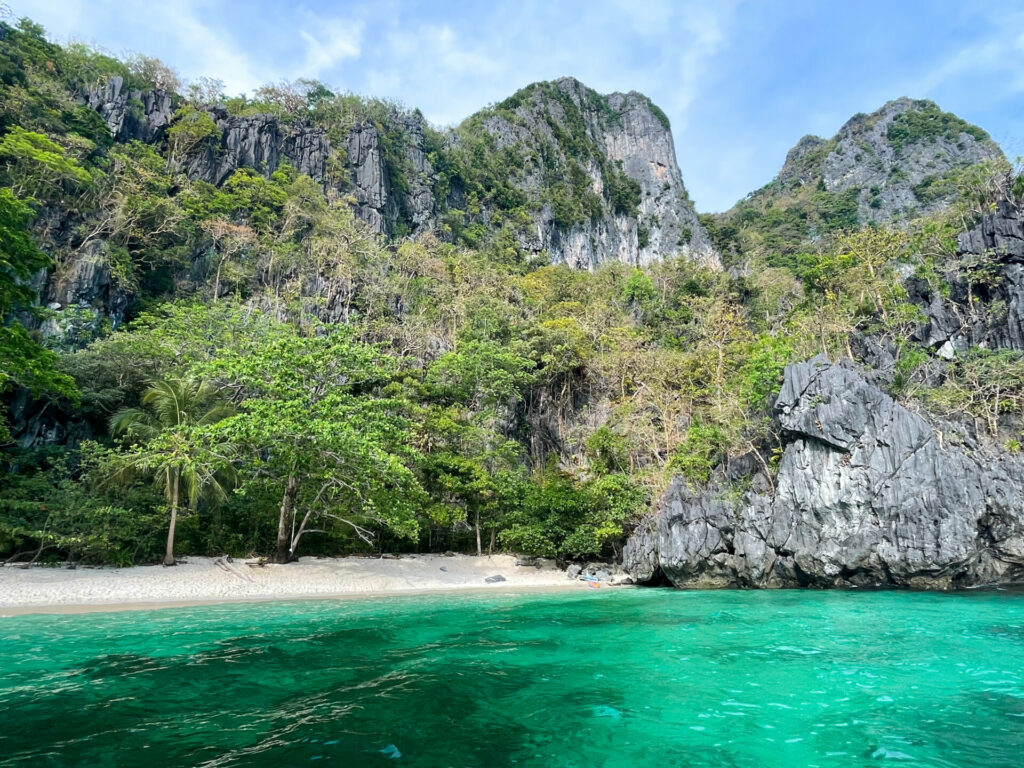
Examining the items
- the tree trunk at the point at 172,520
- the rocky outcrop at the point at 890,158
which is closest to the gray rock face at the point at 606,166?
the rocky outcrop at the point at 890,158

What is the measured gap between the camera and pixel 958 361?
18125 millimetres

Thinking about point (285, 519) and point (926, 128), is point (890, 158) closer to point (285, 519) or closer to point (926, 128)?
point (926, 128)

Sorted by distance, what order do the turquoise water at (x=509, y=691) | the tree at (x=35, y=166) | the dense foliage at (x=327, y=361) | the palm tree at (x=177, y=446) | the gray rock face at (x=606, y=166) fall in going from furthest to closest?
the gray rock face at (x=606, y=166)
the tree at (x=35, y=166)
the dense foliage at (x=327, y=361)
the palm tree at (x=177, y=446)
the turquoise water at (x=509, y=691)

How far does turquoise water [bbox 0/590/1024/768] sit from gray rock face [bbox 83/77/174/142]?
37.0m

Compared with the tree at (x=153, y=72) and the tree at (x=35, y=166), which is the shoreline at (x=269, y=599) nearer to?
the tree at (x=35, y=166)

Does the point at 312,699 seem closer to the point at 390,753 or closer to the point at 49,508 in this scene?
the point at 390,753

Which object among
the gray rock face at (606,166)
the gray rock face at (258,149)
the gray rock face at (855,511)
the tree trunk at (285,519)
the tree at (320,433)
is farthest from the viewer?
the gray rock face at (606,166)

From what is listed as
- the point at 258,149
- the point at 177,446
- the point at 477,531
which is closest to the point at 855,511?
the point at 477,531

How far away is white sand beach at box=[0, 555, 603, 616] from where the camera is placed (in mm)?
11250

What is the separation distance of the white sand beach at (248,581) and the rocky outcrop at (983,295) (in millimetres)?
17016

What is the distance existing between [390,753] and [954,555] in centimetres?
1644

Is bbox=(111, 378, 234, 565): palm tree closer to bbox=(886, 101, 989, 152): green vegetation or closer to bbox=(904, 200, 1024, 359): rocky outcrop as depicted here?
bbox=(904, 200, 1024, 359): rocky outcrop

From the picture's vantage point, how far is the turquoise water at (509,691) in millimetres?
4164

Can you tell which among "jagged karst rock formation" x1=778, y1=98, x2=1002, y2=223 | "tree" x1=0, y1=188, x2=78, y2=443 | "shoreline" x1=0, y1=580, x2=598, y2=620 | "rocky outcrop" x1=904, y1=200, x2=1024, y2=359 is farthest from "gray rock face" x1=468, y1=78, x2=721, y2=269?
"tree" x1=0, y1=188, x2=78, y2=443
